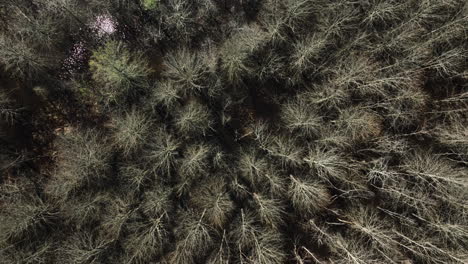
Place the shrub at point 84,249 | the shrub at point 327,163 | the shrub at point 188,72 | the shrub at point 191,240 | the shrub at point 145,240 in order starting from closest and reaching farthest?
the shrub at point 84,249, the shrub at point 145,240, the shrub at point 191,240, the shrub at point 327,163, the shrub at point 188,72

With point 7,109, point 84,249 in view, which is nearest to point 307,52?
point 84,249

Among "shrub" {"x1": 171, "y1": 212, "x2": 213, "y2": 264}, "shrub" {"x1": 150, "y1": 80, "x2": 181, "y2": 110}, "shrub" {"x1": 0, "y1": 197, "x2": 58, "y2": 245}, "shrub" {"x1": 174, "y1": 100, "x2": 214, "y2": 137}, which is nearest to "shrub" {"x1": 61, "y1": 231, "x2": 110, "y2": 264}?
"shrub" {"x1": 0, "y1": 197, "x2": 58, "y2": 245}

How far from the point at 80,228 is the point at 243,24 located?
1215 cm

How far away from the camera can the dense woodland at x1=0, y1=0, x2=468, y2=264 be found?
1294 cm

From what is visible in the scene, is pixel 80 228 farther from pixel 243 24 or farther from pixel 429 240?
pixel 429 240

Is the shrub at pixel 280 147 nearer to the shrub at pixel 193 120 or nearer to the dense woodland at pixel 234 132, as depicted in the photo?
the dense woodland at pixel 234 132

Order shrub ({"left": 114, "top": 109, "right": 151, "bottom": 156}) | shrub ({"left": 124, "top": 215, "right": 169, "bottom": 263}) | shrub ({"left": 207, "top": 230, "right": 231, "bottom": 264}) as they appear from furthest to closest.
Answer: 1. shrub ({"left": 114, "top": 109, "right": 151, "bottom": 156})
2. shrub ({"left": 207, "top": 230, "right": 231, "bottom": 264})
3. shrub ({"left": 124, "top": 215, "right": 169, "bottom": 263})

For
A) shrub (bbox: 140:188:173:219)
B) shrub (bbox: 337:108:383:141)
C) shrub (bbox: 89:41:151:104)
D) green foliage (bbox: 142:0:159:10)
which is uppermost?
green foliage (bbox: 142:0:159:10)

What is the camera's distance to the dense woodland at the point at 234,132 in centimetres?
1294

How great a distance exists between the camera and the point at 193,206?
44.9ft

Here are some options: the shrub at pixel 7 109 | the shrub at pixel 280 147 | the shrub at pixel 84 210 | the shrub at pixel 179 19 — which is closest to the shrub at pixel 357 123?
the shrub at pixel 280 147

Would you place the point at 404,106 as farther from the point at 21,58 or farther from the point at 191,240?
the point at 21,58

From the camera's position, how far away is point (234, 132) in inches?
590

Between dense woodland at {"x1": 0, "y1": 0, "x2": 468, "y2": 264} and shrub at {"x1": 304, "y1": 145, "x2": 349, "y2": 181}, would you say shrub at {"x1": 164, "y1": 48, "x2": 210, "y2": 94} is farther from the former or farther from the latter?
shrub at {"x1": 304, "y1": 145, "x2": 349, "y2": 181}
